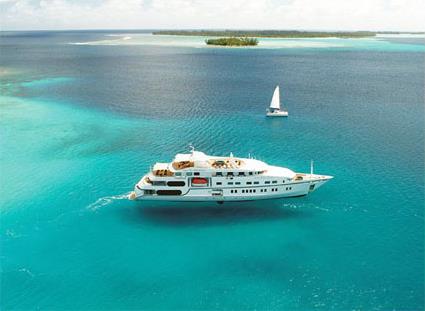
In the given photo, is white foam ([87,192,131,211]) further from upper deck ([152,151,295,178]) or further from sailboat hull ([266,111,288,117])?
sailboat hull ([266,111,288,117])

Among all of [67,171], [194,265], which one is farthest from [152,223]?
[67,171]

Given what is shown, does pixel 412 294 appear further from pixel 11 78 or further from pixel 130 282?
pixel 11 78

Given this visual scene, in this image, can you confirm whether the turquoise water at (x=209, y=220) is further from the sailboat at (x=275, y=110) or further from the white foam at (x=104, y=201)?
the sailboat at (x=275, y=110)

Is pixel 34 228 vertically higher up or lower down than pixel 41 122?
lower down

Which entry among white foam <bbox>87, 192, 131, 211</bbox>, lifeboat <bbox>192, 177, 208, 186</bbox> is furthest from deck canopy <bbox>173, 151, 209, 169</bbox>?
white foam <bbox>87, 192, 131, 211</bbox>

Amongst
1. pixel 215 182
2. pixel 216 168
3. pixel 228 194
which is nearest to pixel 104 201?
pixel 215 182

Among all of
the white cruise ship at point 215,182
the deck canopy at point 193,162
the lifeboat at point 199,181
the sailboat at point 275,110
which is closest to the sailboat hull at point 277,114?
the sailboat at point 275,110
